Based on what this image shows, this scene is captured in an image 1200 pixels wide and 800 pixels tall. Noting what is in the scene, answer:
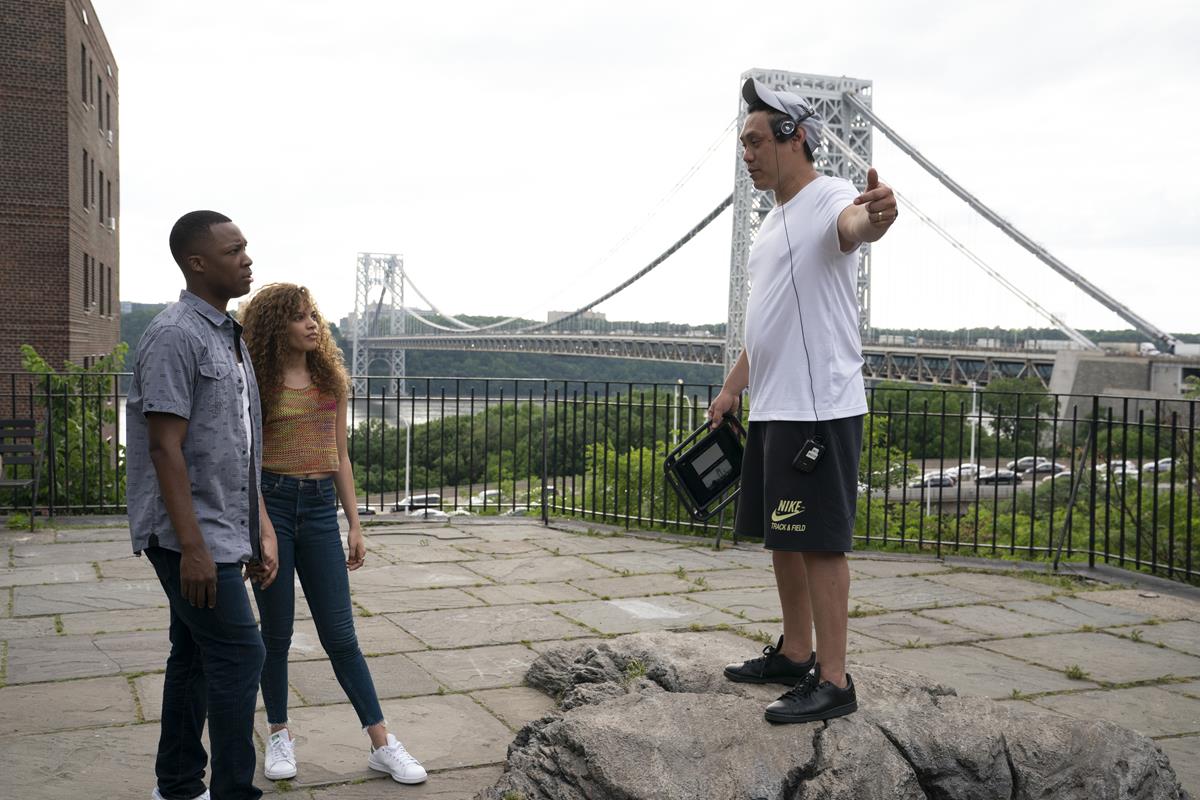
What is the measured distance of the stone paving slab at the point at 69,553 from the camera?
745cm

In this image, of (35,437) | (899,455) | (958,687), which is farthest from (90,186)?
(958,687)

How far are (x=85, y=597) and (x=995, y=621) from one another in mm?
4859

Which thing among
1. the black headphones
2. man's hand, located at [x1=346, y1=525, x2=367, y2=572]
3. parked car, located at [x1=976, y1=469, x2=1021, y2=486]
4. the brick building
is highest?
the brick building

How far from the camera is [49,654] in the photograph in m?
5.04

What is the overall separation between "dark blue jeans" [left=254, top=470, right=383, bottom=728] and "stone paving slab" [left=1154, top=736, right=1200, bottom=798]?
258cm

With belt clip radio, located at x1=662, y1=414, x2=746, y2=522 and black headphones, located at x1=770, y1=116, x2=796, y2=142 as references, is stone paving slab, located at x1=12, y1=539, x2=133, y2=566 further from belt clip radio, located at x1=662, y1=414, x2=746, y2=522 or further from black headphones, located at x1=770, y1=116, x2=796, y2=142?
black headphones, located at x1=770, y1=116, x2=796, y2=142

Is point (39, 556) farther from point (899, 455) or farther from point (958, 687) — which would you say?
point (899, 455)

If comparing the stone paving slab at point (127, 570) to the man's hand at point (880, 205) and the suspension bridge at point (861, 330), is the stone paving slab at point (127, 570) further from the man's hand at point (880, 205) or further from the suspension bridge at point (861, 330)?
the suspension bridge at point (861, 330)

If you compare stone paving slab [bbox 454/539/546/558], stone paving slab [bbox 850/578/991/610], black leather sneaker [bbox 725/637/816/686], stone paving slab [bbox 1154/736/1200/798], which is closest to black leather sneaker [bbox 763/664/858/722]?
black leather sneaker [bbox 725/637/816/686]

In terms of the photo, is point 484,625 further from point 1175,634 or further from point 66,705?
point 1175,634

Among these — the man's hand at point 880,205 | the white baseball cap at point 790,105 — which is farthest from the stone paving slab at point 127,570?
the man's hand at point 880,205

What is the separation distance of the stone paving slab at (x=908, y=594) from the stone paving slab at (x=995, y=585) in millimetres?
100

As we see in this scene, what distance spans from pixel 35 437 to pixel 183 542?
763cm

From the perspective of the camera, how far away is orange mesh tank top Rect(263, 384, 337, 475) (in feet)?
11.3
